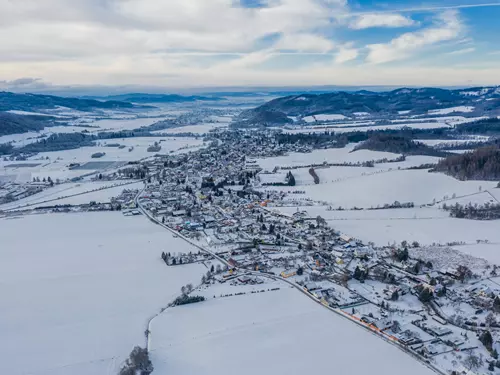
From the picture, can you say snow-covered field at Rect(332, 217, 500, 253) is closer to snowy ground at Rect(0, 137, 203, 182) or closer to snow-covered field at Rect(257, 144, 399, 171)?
snow-covered field at Rect(257, 144, 399, 171)

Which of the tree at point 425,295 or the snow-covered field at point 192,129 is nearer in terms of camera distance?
the tree at point 425,295

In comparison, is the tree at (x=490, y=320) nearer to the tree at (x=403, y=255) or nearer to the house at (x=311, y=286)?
the tree at (x=403, y=255)

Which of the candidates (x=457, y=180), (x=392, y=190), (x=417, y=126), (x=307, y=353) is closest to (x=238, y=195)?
(x=392, y=190)

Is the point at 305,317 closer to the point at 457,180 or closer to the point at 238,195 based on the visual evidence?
the point at 238,195

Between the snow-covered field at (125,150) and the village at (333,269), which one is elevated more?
the snow-covered field at (125,150)

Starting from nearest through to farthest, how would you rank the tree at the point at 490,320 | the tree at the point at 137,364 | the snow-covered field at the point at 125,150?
the tree at the point at 137,364, the tree at the point at 490,320, the snow-covered field at the point at 125,150

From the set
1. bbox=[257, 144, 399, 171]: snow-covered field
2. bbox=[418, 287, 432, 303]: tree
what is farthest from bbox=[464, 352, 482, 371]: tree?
bbox=[257, 144, 399, 171]: snow-covered field

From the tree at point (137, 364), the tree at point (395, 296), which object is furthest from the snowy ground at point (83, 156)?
the tree at point (395, 296)

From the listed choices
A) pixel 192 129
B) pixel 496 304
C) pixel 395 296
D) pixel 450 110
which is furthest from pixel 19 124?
Answer: pixel 450 110
